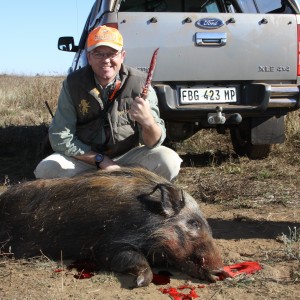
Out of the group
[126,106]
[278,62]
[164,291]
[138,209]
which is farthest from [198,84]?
[164,291]

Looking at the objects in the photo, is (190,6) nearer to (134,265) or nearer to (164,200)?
(164,200)

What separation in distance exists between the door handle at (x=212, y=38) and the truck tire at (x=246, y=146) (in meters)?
1.33

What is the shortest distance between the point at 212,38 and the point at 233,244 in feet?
9.25

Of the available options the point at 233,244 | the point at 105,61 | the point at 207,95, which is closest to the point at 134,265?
the point at 233,244

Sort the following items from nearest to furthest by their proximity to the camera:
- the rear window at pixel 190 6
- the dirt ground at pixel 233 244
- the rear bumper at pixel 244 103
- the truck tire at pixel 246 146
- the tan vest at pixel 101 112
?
1. the dirt ground at pixel 233 244
2. the tan vest at pixel 101 112
3. the rear bumper at pixel 244 103
4. the rear window at pixel 190 6
5. the truck tire at pixel 246 146

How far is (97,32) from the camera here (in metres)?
4.64

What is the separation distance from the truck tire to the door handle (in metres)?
1.33

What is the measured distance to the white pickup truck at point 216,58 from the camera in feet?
20.4

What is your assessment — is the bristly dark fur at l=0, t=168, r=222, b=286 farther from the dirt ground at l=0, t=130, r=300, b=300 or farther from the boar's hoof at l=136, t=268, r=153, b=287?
the dirt ground at l=0, t=130, r=300, b=300

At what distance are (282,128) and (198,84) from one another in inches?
52.6

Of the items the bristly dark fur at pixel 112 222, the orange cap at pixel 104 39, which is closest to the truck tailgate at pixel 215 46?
the orange cap at pixel 104 39

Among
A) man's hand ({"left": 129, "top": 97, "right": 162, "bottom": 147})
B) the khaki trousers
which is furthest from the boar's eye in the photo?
the khaki trousers

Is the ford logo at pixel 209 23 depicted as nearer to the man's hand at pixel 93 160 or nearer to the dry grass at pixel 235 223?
the dry grass at pixel 235 223

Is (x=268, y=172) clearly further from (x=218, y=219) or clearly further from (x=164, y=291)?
(x=164, y=291)
